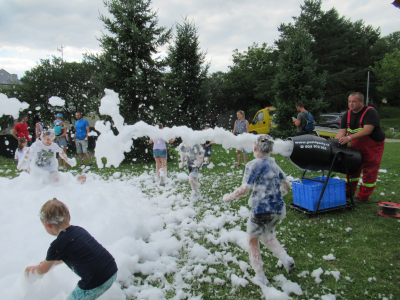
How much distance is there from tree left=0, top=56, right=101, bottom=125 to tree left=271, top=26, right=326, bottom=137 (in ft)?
45.7

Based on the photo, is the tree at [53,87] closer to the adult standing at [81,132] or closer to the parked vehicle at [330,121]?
the adult standing at [81,132]

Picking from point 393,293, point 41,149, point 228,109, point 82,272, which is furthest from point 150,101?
point 228,109

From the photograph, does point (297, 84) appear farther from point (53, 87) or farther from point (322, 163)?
point (53, 87)

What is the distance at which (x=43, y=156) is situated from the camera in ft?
17.5

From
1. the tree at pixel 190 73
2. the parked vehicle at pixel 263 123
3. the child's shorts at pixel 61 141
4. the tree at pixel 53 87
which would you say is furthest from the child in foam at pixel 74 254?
the tree at pixel 53 87

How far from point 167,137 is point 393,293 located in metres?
3.71

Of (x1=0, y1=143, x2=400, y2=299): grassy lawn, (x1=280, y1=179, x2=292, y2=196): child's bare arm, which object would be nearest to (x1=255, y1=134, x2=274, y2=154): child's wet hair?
(x1=280, y1=179, x2=292, y2=196): child's bare arm

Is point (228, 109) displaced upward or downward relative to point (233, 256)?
upward

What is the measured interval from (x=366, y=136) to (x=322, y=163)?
3.86 feet

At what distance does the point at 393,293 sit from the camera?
8.06 feet

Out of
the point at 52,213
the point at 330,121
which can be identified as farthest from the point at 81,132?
the point at 330,121

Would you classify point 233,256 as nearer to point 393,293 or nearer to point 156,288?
point 156,288

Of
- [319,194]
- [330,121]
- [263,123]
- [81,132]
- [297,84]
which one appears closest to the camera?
[319,194]

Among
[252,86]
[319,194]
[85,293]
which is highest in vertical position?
[252,86]
